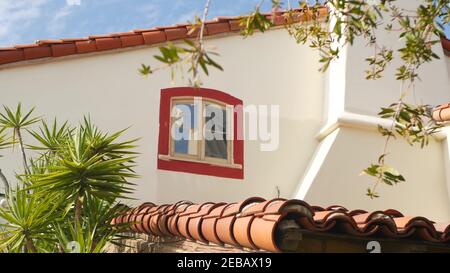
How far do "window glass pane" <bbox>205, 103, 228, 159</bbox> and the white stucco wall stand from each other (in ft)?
1.21

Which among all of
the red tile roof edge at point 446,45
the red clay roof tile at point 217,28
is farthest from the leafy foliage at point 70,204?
the red tile roof edge at point 446,45

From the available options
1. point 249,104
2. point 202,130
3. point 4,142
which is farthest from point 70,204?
point 249,104

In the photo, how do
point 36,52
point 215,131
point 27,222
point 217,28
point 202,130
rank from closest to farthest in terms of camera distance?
1. point 27,222
2. point 36,52
3. point 202,130
4. point 215,131
5. point 217,28

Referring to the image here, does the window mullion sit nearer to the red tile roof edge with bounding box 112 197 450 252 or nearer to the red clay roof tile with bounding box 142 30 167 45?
the red clay roof tile with bounding box 142 30 167 45

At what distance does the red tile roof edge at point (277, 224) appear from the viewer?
424 cm

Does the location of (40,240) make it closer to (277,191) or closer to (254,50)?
(277,191)

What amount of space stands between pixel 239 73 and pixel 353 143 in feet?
7.46

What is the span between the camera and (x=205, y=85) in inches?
383

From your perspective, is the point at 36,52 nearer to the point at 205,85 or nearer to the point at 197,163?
the point at 205,85

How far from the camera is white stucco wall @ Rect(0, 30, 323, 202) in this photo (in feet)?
28.8

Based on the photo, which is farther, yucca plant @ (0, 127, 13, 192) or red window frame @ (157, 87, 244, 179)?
red window frame @ (157, 87, 244, 179)

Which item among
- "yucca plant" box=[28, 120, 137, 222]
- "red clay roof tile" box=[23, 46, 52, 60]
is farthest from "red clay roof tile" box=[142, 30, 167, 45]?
"yucca plant" box=[28, 120, 137, 222]

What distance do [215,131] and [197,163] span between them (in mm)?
698
